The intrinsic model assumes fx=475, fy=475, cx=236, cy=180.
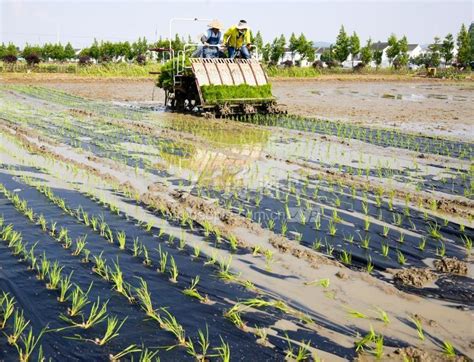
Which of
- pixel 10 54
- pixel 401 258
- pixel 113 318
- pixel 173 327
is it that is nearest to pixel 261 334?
pixel 173 327

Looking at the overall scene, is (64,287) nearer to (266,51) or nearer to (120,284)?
(120,284)

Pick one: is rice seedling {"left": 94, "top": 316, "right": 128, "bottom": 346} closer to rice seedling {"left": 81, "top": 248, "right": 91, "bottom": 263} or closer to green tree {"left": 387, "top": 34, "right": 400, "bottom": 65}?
rice seedling {"left": 81, "top": 248, "right": 91, "bottom": 263}

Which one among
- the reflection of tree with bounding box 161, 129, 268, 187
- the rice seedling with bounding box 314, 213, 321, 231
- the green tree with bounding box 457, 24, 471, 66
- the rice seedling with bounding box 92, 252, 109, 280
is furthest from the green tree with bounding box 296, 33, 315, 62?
→ the rice seedling with bounding box 92, 252, 109, 280

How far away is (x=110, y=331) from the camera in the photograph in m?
2.75

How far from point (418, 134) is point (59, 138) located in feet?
24.2

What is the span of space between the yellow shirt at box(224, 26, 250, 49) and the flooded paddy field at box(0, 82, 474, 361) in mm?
5135

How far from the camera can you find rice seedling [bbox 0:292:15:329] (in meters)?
2.97

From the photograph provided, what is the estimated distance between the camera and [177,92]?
44.5 ft

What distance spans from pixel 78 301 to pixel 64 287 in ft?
0.48

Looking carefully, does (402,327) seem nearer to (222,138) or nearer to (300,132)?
(222,138)

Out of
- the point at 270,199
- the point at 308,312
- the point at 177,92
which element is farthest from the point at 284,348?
the point at 177,92

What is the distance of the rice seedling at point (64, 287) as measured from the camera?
10.5ft

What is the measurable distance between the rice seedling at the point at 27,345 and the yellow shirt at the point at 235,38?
10.8m

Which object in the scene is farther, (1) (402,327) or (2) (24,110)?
(2) (24,110)
